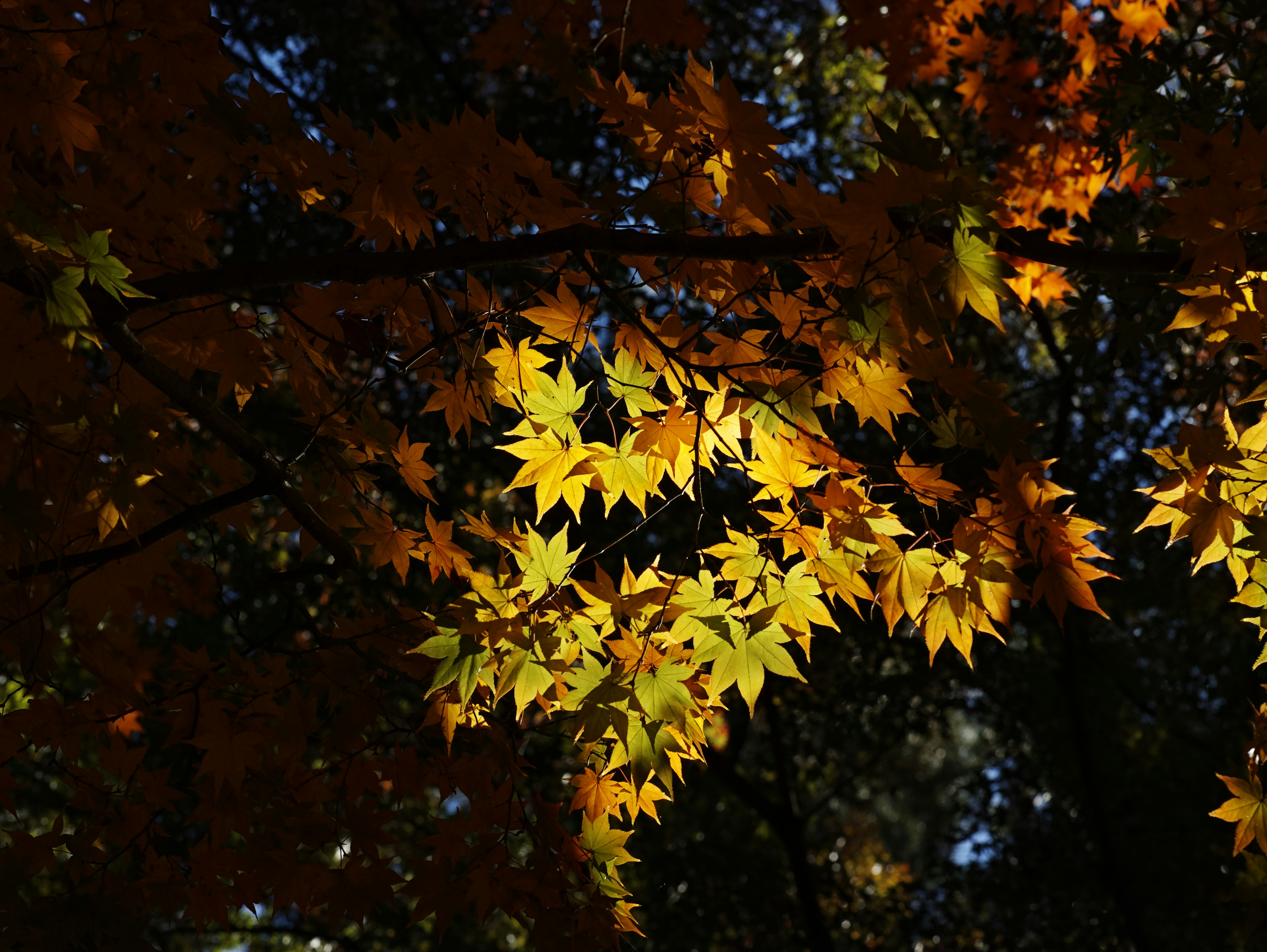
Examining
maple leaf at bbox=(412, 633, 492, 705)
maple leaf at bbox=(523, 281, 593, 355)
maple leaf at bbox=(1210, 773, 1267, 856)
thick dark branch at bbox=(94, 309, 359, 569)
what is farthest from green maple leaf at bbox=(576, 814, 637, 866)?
maple leaf at bbox=(1210, 773, 1267, 856)

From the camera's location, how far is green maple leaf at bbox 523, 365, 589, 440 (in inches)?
68.9

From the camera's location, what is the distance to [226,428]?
5.83 ft

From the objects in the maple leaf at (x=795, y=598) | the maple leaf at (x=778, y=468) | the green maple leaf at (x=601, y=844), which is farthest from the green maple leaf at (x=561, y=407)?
the green maple leaf at (x=601, y=844)

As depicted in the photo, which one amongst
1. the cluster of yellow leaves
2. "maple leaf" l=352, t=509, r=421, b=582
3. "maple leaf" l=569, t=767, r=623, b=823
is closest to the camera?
the cluster of yellow leaves

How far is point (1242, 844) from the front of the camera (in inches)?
70.9

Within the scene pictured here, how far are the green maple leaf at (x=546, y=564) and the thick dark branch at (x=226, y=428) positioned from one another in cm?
44

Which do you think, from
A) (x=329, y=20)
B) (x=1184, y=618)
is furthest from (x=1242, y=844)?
(x=329, y=20)

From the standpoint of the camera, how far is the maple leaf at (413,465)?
2.08 metres

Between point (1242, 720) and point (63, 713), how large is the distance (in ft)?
16.1

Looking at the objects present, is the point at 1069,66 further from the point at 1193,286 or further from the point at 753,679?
the point at 753,679

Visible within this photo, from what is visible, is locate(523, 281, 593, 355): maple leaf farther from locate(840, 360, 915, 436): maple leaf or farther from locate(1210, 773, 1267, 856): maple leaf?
locate(1210, 773, 1267, 856): maple leaf

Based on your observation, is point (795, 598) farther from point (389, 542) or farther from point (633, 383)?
point (389, 542)

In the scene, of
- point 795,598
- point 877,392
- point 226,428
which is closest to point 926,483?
point 877,392

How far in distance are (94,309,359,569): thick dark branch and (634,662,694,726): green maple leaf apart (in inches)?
27.6
